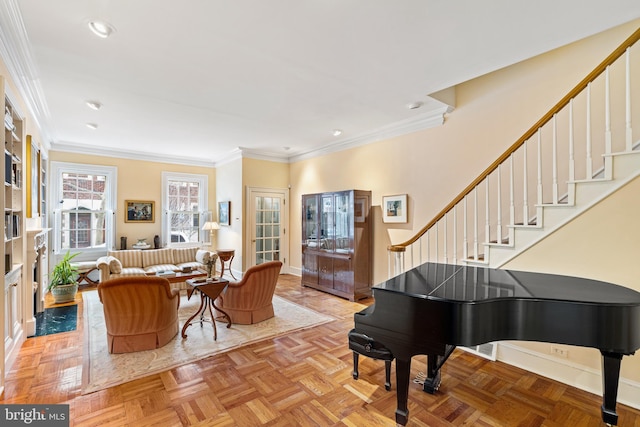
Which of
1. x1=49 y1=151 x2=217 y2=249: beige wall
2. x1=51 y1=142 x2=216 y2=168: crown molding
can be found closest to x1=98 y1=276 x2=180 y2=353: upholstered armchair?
x1=49 y1=151 x2=217 y2=249: beige wall

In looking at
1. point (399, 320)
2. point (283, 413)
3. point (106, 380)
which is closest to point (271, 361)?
point (283, 413)

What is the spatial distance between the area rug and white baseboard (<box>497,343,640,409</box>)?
210 cm

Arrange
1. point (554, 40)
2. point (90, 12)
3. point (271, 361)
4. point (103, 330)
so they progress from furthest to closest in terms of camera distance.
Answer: point (103, 330) < point (271, 361) < point (554, 40) < point (90, 12)

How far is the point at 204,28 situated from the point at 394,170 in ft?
11.1

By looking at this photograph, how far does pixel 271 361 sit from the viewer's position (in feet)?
9.65

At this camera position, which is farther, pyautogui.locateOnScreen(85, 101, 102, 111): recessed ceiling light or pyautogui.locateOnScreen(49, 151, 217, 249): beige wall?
pyautogui.locateOnScreen(49, 151, 217, 249): beige wall

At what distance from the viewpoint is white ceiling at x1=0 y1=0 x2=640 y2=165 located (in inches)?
85.3

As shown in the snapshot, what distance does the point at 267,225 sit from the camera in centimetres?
690

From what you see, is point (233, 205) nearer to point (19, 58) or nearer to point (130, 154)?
point (130, 154)

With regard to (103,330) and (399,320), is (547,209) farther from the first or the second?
(103,330)

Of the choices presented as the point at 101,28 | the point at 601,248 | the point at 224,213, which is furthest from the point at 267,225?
the point at 601,248

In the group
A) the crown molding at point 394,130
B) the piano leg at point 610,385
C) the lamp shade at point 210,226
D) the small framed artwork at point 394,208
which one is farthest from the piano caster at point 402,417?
the lamp shade at point 210,226

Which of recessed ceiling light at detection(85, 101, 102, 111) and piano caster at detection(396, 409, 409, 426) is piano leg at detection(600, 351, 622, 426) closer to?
piano caster at detection(396, 409, 409, 426)

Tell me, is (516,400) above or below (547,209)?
below
